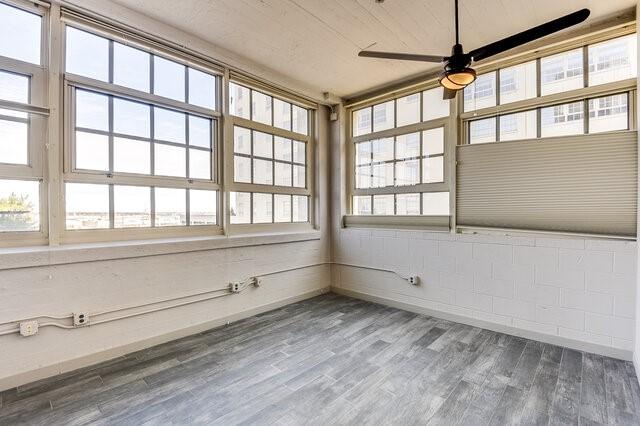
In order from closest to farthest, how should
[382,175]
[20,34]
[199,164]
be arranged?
[20,34] → [199,164] → [382,175]

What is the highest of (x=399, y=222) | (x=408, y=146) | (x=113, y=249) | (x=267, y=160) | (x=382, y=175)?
(x=408, y=146)

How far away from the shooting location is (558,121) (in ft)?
9.66

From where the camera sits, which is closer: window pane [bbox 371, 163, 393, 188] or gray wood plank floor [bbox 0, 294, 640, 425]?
gray wood plank floor [bbox 0, 294, 640, 425]

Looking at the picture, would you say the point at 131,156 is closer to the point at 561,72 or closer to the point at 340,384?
the point at 340,384

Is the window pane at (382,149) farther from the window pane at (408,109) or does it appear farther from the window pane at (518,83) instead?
the window pane at (518,83)

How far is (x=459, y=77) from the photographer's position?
2.04 metres

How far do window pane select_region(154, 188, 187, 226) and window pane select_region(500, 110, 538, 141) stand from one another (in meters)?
3.41

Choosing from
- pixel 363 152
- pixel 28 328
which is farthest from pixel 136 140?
pixel 363 152

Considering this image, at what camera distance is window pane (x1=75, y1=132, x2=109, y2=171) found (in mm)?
2551

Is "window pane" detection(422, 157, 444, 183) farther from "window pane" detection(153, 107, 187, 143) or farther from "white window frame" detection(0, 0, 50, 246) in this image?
"white window frame" detection(0, 0, 50, 246)

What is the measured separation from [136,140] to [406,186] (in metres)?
3.06

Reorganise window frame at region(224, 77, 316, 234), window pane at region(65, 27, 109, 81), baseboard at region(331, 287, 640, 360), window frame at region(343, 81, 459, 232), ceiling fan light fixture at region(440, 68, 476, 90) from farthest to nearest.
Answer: window frame at region(343, 81, 459, 232) → window frame at region(224, 77, 316, 234) → baseboard at region(331, 287, 640, 360) → window pane at region(65, 27, 109, 81) → ceiling fan light fixture at region(440, 68, 476, 90)

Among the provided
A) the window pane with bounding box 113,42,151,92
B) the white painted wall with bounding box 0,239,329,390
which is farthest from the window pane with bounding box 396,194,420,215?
the window pane with bounding box 113,42,151,92

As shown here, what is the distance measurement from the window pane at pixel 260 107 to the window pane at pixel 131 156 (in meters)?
1.36
